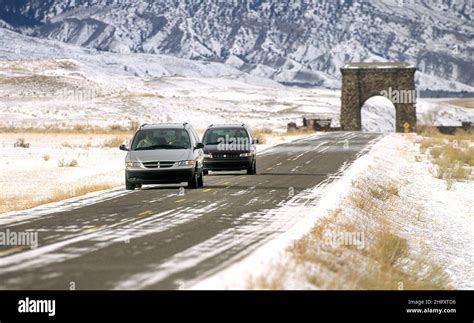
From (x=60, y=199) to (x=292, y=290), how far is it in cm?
1394

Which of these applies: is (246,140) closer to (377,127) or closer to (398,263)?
(398,263)

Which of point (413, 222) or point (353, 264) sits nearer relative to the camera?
point (353, 264)

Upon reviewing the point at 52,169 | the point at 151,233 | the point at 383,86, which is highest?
the point at 383,86

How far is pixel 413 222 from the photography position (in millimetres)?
23766

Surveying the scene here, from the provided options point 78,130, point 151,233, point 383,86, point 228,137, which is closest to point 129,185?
point 228,137

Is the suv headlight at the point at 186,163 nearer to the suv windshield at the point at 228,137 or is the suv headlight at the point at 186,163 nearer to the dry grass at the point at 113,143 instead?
the suv windshield at the point at 228,137

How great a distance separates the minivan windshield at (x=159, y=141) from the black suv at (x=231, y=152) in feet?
16.8

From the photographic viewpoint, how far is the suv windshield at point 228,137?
3155 centimetres

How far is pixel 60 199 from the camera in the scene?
907 inches

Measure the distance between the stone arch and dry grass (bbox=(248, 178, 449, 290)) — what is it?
7004cm

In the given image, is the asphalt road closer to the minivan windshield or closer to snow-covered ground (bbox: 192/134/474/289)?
snow-covered ground (bbox: 192/134/474/289)

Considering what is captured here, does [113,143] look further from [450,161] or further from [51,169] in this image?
[450,161]

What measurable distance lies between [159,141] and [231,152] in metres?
5.62

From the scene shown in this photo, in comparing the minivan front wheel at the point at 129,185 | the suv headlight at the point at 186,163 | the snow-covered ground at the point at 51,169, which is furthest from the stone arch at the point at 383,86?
the suv headlight at the point at 186,163
